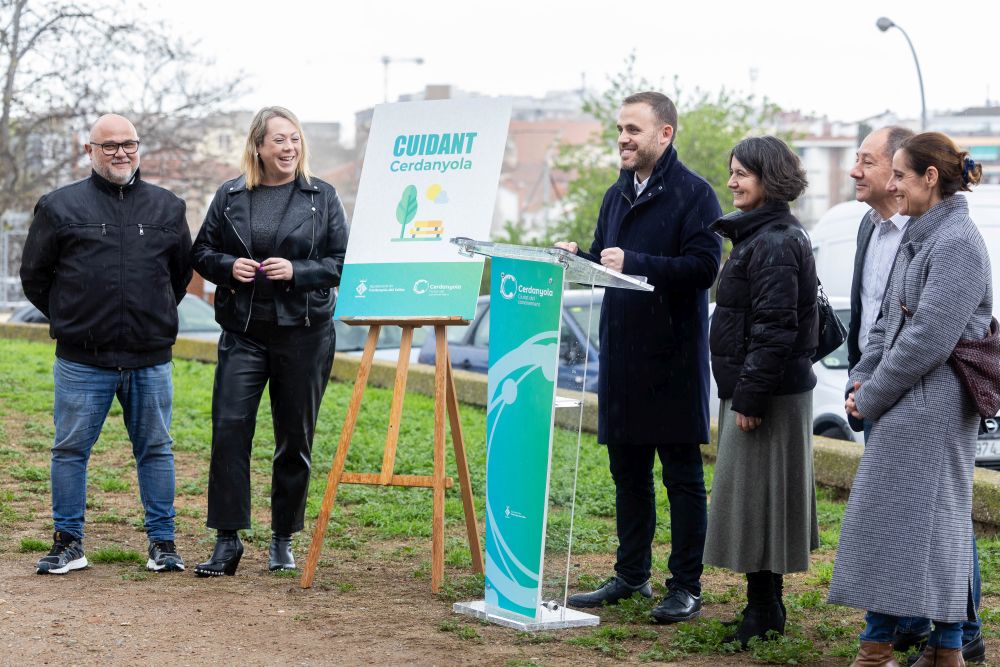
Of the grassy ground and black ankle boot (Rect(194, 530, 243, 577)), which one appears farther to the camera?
black ankle boot (Rect(194, 530, 243, 577))

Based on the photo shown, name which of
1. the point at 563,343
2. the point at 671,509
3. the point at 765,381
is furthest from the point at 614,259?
the point at 563,343

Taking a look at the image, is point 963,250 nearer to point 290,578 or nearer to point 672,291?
point 672,291

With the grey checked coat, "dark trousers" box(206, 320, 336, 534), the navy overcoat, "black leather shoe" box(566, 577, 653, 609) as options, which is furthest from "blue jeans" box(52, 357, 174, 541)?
the grey checked coat

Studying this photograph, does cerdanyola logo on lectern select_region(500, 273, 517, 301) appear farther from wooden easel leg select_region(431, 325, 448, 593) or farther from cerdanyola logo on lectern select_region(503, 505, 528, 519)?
cerdanyola logo on lectern select_region(503, 505, 528, 519)

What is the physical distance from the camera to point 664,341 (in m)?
6.04

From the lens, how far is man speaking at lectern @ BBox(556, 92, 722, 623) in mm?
6016

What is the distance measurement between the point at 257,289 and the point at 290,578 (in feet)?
4.73

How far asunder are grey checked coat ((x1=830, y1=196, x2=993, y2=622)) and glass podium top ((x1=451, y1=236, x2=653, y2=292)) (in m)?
1.03

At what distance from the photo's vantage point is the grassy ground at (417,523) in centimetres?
557

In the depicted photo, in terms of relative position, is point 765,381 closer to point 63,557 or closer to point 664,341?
point 664,341

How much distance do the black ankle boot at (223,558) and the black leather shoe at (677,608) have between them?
6.98ft

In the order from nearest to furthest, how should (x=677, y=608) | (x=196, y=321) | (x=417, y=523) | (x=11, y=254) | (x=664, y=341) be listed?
1. (x=677, y=608)
2. (x=664, y=341)
3. (x=417, y=523)
4. (x=196, y=321)
5. (x=11, y=254)

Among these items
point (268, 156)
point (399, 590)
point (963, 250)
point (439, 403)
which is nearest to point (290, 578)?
point (399, 590)

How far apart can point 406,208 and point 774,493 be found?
2.37 meters
